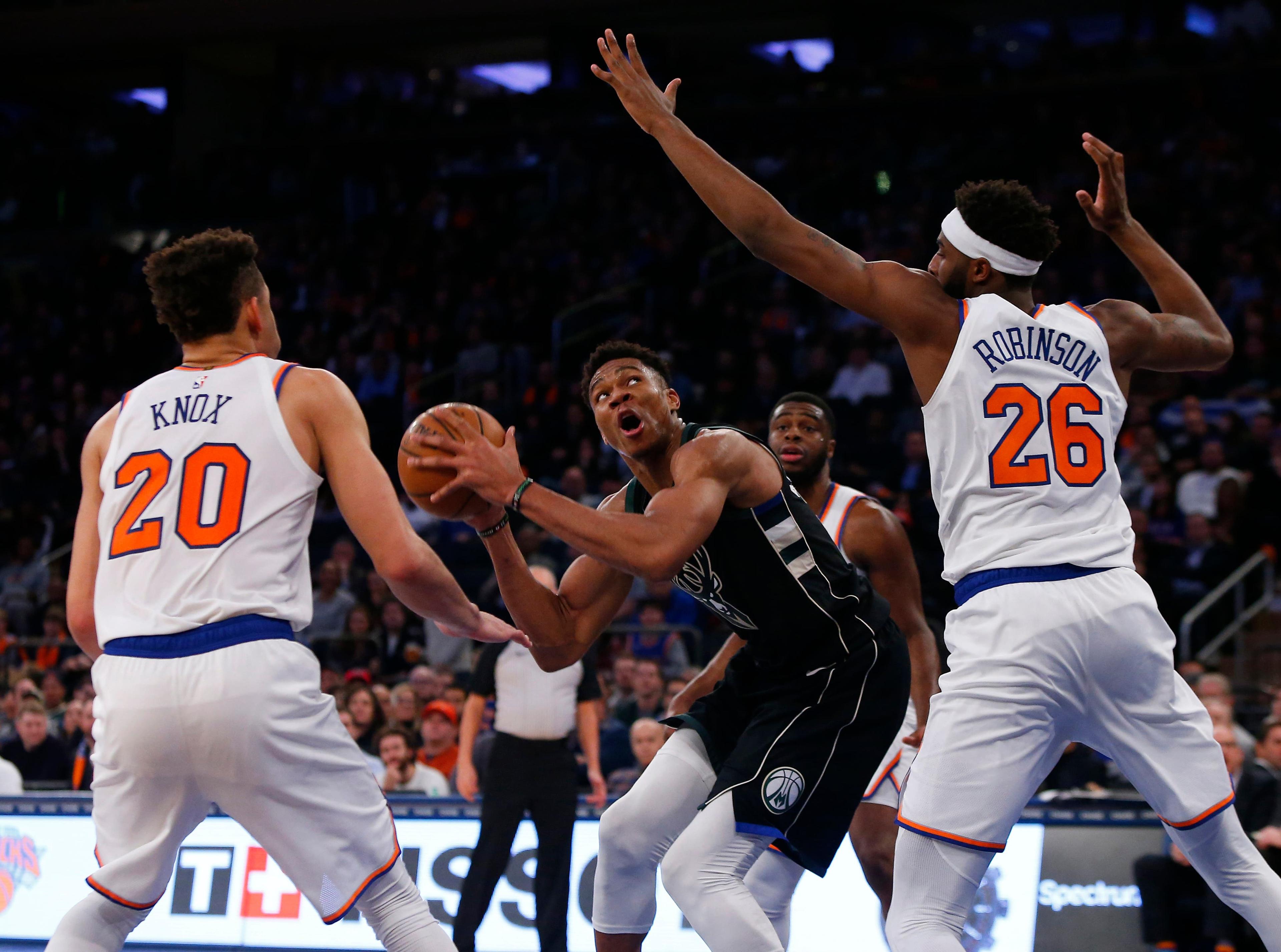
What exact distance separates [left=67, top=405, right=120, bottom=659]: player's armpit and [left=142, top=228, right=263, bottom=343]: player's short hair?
1.02 ft

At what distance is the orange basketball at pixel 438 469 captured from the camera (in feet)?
12.5

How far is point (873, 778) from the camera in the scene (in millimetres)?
5590

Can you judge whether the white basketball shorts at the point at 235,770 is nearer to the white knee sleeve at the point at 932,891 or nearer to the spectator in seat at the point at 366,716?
the white knee sleeve at the point at 932,891

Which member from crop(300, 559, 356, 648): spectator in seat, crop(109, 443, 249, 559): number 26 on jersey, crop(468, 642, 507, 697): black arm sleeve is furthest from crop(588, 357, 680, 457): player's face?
crop(300, 559, 356, 648): spectator in seat

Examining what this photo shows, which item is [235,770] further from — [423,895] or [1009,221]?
[423,895]

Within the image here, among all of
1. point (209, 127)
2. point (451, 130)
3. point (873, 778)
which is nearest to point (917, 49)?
point (451, 130)

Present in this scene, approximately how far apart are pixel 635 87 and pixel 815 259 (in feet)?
2.58

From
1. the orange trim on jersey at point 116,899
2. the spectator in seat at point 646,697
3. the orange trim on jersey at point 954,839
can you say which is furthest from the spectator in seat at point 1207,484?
the orange trim on jersey at point 116,899

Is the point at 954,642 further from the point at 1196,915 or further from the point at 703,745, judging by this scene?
the point at 1196,915

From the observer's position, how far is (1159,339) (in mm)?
4184

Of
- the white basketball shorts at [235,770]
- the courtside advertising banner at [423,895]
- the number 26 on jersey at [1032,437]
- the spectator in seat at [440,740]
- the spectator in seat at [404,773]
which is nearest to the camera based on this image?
the white basketball shorts at [235,770]

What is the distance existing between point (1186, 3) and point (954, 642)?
1936 centimetres

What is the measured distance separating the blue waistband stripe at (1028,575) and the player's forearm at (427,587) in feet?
4.57

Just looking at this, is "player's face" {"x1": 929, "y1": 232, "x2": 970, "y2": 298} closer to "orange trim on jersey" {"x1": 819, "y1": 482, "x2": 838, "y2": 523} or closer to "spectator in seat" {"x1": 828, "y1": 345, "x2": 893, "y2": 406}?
"orange trim on jersey" {"x1": 819, "y1": 482, "x2": 838, "y2": 523}
